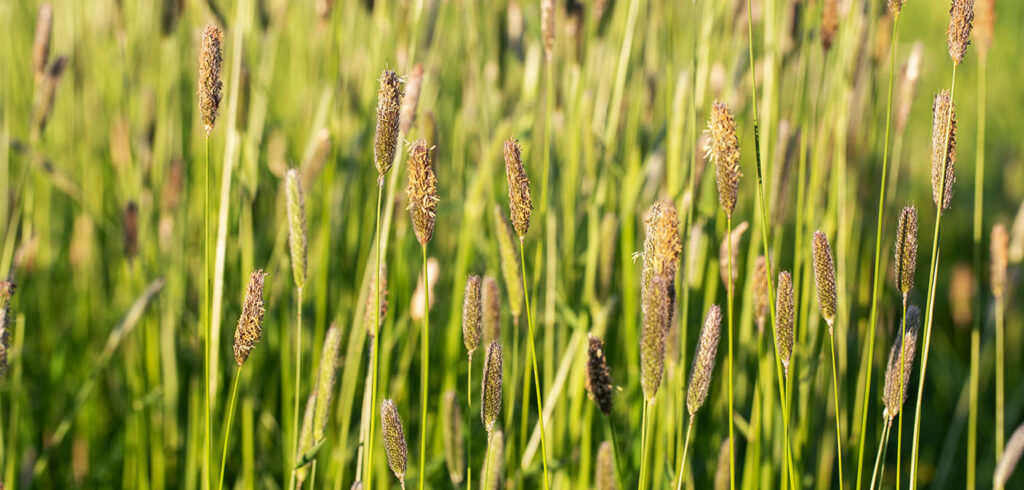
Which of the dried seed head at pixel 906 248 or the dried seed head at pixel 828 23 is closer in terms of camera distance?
the dried seed head at pixel 906 248

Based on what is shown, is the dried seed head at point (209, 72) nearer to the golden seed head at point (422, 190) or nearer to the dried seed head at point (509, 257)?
the golden seed head at point (422, 190)

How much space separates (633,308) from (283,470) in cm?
74

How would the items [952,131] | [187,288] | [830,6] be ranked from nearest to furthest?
[952,131] < [830,6] < [187,288]

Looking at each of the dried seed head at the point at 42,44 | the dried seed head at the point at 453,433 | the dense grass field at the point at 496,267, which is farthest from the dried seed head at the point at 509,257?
the dried seed head at the point at 42,44

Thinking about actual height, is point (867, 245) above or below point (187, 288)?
above

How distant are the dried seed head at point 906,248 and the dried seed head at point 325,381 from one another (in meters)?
0.59

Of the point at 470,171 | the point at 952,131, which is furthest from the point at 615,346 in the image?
the point at 952,131

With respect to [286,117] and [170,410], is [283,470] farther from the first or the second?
[286,117]

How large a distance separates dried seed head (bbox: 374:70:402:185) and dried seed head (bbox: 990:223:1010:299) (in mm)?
850

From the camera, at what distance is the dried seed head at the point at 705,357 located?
30.5 inches

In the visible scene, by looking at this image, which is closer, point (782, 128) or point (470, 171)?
point (782, 128)

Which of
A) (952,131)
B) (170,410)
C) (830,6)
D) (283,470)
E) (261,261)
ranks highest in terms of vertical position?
(830,6)

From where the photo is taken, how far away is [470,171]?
1.88 m

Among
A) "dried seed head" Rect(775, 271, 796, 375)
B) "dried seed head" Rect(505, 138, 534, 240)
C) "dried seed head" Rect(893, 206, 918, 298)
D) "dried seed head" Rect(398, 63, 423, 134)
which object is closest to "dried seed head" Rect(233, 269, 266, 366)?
"dried seed head" Rect(505, 138, 534, 240)
